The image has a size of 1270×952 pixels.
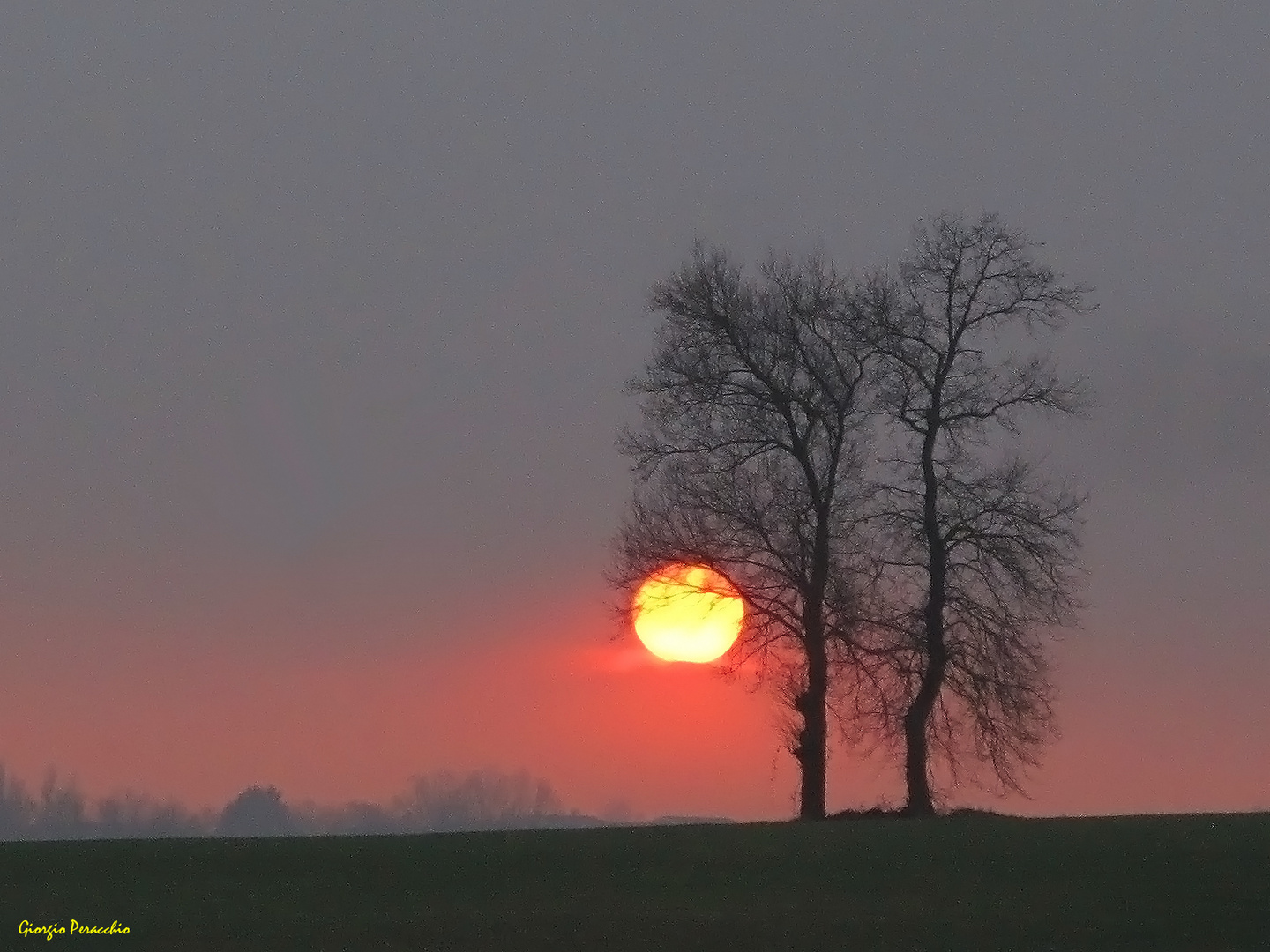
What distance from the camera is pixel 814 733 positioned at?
3362 centimetres

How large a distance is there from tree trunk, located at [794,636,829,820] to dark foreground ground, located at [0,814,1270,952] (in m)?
7.55

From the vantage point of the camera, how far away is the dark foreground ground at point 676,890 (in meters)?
17.2

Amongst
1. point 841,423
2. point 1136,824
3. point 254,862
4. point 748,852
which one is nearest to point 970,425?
point 841,423

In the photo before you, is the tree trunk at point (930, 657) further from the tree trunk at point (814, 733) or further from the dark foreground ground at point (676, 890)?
the dark foreground ground at point (676, 890)

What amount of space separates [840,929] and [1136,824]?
31.6 ft

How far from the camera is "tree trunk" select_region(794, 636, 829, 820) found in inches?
1319

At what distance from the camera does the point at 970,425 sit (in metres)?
34.1

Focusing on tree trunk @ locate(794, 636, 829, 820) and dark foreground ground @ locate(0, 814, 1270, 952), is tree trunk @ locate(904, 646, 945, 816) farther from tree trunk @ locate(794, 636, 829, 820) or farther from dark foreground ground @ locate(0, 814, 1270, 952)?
dark foreground ground @ locate(0, 814, 1270, 952)

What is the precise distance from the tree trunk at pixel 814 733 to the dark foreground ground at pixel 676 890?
7.55m

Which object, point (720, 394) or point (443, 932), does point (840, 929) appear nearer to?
point (443, 932)

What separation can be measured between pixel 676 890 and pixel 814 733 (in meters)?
14.0
